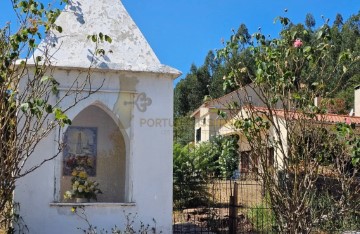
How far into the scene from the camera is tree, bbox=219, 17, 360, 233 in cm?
642

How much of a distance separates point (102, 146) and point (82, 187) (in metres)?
1.23

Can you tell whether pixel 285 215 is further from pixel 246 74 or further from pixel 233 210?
pixel 233 210

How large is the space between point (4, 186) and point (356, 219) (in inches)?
294

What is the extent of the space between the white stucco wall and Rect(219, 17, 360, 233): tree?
9.41ft

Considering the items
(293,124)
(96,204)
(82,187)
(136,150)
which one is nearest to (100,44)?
(136,150)

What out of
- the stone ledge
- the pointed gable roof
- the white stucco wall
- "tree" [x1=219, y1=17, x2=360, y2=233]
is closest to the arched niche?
the white stucco wall

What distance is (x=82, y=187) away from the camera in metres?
9.55

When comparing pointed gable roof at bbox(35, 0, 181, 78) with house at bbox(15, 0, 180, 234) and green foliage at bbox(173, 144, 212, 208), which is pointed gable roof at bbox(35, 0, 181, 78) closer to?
house at bbox(15, 0, 180, 234)

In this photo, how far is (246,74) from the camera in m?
7.08

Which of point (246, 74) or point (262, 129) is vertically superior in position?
point (246, 74)

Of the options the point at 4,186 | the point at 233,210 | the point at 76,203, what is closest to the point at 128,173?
the point at 76,203

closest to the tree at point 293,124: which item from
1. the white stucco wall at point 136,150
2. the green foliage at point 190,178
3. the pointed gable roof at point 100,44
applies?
the white stucco wall at point 136,150

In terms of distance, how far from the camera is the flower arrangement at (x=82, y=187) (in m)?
9.51

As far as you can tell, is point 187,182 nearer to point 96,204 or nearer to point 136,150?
point 136,150
